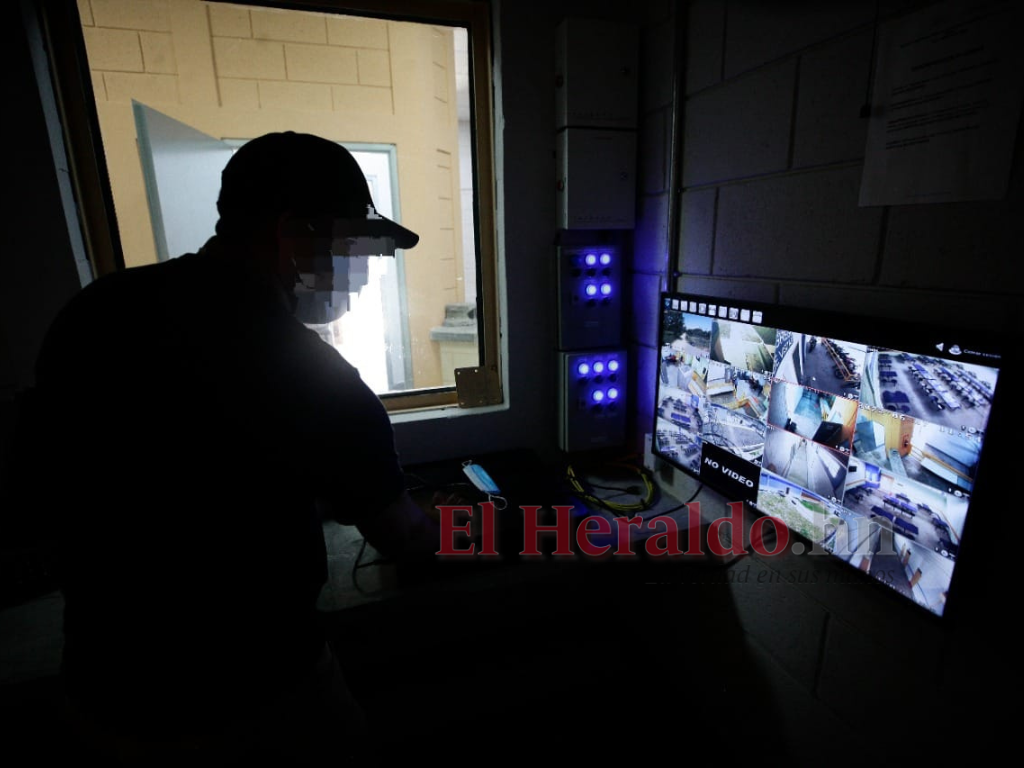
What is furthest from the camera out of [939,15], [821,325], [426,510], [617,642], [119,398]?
[617,642]

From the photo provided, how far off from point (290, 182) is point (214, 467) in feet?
1.43

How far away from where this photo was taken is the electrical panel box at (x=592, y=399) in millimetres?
1684

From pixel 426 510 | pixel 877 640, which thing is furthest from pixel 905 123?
pixel 426 510

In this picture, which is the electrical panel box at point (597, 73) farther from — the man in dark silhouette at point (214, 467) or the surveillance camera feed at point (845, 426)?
the man in dark silhouette at point (214, 467)

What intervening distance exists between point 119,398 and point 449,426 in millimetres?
1091

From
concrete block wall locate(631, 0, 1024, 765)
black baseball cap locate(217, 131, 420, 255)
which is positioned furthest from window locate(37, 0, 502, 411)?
concrete block wall locate(631, 0, 1024, 765)

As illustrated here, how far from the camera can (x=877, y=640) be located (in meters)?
1.05

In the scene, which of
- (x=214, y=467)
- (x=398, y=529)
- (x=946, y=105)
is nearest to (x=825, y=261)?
(x=946, y=105)

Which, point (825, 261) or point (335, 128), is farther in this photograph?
point (335, 128)

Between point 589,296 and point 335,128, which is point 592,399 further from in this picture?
point 335,128

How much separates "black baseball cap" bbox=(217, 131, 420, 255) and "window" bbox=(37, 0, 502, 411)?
20cm

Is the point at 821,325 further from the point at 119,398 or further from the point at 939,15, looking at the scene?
the point at 119,398

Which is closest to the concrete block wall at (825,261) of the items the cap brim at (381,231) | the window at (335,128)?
the window at (335,128)

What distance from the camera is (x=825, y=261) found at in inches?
41.2
